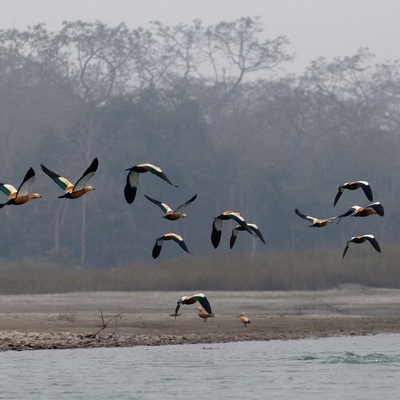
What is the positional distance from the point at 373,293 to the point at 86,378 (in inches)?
715

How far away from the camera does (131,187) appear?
18.3 m

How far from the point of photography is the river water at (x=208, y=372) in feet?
64.1

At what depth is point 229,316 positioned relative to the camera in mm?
30531

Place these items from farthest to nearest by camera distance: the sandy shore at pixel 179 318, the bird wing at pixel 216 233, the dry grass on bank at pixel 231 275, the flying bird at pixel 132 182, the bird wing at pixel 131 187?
1. the dry grass on bank at pixel 231 275
2. the sandy shore at pixel 179 318
3. the bird wing at pixel 216 233
4. the bird wing at pixel 131 187
5. the flying bird at pixel 132 182

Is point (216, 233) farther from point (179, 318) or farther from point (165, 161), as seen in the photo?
point (165, 161)

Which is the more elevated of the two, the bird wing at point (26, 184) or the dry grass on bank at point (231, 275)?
the bird wing at point (26, 184)

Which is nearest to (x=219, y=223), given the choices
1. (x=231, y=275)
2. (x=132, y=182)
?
(x=132, y=182)

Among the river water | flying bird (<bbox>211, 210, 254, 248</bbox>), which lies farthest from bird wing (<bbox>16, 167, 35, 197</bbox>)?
the river water

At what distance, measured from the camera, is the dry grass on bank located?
3775cm

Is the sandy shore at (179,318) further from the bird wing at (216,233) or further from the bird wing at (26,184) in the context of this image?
the bird wing at (26,184)

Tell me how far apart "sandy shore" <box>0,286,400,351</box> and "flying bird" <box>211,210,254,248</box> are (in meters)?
4.99

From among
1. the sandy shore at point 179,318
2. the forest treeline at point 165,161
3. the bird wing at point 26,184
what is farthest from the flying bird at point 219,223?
the forest treeline at point 165,161

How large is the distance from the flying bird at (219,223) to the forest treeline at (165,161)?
3883 centimetres

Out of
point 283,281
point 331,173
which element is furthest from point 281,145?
point 283,281
